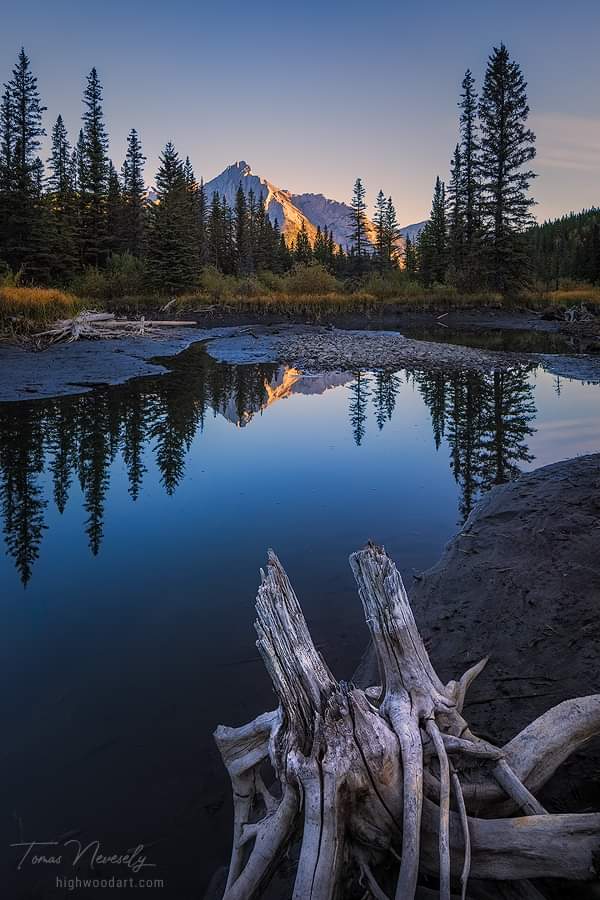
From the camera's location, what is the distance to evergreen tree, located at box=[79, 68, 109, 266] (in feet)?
144

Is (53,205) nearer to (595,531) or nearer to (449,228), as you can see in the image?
(449,228)

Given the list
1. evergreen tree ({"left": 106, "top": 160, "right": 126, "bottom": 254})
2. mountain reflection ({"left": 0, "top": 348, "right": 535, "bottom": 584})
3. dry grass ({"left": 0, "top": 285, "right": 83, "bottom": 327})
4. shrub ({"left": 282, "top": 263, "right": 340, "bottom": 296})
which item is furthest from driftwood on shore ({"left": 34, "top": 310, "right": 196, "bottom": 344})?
evergreen tree ({"left": 106, "top": 160, "right": 126, "bottom": 254})

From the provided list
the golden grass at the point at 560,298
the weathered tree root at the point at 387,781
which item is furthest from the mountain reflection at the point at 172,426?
the golden grass at the point at 560,298

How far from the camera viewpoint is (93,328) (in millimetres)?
22156

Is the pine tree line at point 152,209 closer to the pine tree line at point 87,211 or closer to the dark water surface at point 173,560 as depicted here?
the pine tree line at point 87,211

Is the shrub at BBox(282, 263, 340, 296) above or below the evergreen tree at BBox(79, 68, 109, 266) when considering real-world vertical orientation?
below

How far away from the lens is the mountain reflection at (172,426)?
659 cm

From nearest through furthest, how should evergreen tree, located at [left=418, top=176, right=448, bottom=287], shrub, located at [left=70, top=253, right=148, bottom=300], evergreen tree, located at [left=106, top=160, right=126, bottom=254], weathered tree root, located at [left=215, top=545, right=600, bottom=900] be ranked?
1. weathered tree root, located at [left=215, top=545, right=600, bottom=900]
2. shrub, located at [left=70, top=253, right=148, bottom=300]
3. evergreen tree, located at [left=106, top=160, right=126, bottom=254]
4. evergreen tree, located at [left=418, top=176, right=448, bottom=287]

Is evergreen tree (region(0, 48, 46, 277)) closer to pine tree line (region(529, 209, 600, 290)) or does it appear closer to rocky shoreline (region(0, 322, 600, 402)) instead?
rocky shoreline (region(0, 322, 600, 402))

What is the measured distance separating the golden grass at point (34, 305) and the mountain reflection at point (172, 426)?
6862 millimetres

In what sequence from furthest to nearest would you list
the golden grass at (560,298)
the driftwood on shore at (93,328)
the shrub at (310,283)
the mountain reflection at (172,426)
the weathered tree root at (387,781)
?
the shrub at (310,283) < the golden grass at (560,298) < the driftwood on shore at (93,328) < the mountain reflection at (172,426) < the weathered tree root at (387,781)

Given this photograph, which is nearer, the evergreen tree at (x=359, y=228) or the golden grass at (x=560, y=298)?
the golden grass at (x=560, y=298)

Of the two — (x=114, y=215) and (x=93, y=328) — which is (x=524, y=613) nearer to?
(x=93, y=328)

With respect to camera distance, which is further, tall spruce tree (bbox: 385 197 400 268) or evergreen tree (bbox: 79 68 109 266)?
tall spruce tree (bbox: 385 197 400 268)
